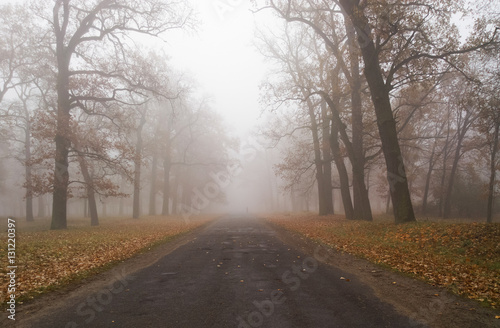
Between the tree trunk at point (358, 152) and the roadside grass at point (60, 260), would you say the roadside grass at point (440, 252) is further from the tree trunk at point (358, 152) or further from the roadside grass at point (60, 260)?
the roadside grass at point (60, 260)

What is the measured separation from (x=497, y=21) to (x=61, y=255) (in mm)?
A: 18629

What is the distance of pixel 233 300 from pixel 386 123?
11.4 m

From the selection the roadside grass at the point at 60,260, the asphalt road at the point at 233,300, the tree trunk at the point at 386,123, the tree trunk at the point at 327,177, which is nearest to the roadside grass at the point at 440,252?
the tree trunk at the point at 386,123

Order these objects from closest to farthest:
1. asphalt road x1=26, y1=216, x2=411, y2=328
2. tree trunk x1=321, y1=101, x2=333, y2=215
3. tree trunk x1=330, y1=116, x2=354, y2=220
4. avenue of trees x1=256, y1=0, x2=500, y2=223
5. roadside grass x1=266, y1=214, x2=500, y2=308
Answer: asphalt road x1=26, y1=216, x2=411, y2=328
roadside grass x1=266, y1=214, x2=500, y2=308
avenue of trees x1=256, y1=0, x2=500, y2=223
tree trunk x1=330, y1=116, x2=354, y2=220
tree trunk x1=321, y1=101, x2=333, y2=215

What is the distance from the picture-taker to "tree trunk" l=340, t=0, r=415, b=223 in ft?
43.3

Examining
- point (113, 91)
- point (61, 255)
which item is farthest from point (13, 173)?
point (61, 255)

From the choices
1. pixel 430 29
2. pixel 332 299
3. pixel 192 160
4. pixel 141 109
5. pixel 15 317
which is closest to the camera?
pixel 15 317

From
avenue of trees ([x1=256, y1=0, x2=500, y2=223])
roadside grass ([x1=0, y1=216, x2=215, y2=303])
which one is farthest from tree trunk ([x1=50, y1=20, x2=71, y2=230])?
avenue of trees ([x1=256, y1=0, x2=500, y2=223])

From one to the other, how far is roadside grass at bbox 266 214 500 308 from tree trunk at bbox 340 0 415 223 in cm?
113

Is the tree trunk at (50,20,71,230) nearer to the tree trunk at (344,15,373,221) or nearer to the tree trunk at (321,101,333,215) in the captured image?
the tree trunk at (344,15,373,221)

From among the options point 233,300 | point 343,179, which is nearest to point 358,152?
point 343,179

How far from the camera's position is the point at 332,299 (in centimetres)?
536

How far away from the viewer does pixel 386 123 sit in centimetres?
1373

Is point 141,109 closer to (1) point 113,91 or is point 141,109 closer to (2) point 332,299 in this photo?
(1) point 113,91
